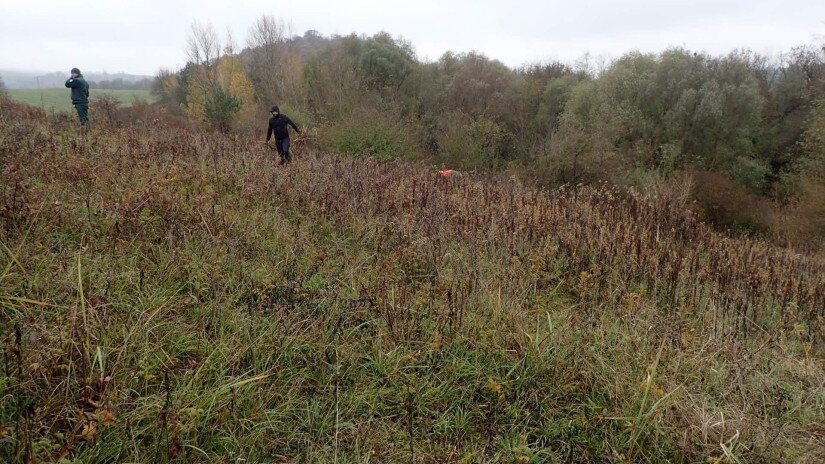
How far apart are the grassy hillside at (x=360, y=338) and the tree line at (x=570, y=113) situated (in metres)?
12.2

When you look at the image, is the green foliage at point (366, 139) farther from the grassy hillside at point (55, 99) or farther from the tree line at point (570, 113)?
the grassy hillside at point (55, 99)

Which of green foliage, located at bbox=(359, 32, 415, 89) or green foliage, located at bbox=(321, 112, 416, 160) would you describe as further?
green foliage, located at bbox=(359, 32, 415, 89)

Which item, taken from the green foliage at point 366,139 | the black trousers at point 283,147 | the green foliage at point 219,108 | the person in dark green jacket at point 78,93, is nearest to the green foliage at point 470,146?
the green foliage at point 366,139

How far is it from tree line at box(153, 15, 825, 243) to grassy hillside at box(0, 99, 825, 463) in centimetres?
1217

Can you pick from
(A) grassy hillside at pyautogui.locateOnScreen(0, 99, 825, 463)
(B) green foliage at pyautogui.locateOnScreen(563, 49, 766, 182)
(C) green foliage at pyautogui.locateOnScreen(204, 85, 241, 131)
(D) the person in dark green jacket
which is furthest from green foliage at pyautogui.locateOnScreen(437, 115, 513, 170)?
(A) grassy hillside at pyautogui.locateOnScreen(0, 99, 825, 463)

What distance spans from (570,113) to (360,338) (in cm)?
2834

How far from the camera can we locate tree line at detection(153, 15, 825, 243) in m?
18.0

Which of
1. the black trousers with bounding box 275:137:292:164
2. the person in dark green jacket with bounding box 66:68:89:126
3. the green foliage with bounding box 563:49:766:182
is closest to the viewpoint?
the black trousers with bounding box 275:137:292:164

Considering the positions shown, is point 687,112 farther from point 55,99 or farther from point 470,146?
point 55,99

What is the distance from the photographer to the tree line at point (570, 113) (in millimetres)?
18047

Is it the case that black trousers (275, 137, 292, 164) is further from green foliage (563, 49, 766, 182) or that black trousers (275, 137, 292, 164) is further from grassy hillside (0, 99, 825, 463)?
green foliage (563, 49, 766, 182)

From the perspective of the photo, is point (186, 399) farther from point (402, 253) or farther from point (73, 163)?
point (73, 163)

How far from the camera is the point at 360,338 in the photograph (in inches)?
134

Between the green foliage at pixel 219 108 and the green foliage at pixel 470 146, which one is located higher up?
the green foliage at pixel 219 108
